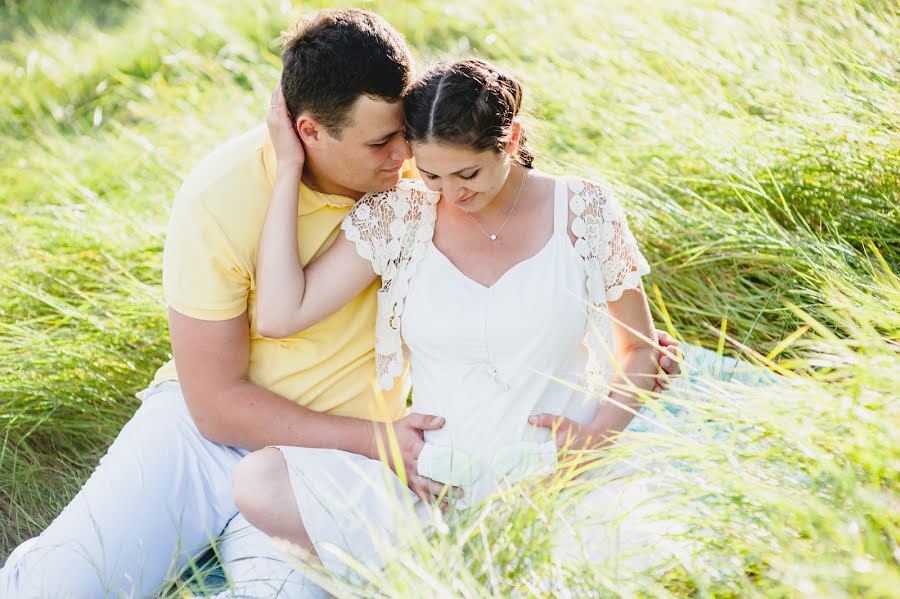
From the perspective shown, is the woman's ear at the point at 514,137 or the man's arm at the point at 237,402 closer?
the woman's ear at the point at 514,137

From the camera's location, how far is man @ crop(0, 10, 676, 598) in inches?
105

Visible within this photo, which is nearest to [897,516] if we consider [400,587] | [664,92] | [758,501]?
[758,501]

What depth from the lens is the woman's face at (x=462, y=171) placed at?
8.35 feet

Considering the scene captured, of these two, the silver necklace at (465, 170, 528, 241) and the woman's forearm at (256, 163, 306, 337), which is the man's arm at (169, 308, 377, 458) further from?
the silver necklace at (465, 170, 528, 241)

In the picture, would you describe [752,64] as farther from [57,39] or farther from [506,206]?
[57,39]

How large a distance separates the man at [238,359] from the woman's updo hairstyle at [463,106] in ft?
0.47

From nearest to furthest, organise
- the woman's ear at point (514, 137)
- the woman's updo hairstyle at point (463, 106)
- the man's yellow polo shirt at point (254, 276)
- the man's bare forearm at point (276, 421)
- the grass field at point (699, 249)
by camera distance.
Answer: the grass field at point (699, 249), the woman's updo hairstyle at point (463, 106), the woman's ear at point (514, 137), the man's yellow polo shirt at point (254, 276), the man's bare forearm at point (276, 421)

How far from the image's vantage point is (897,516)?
66.3 inches

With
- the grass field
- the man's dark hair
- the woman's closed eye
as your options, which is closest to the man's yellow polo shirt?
the man's dark hair

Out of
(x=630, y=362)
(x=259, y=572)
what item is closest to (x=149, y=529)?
(x=259, y=572)

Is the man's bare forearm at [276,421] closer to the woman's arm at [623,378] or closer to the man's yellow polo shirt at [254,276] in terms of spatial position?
the man's yellow polo shirt at [254,276]

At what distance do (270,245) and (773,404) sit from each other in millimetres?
1433

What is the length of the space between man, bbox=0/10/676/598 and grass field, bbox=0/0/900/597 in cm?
54

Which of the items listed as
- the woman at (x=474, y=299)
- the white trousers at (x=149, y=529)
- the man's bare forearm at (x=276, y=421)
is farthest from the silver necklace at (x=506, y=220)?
the white trousers at (x=149, y=529)
